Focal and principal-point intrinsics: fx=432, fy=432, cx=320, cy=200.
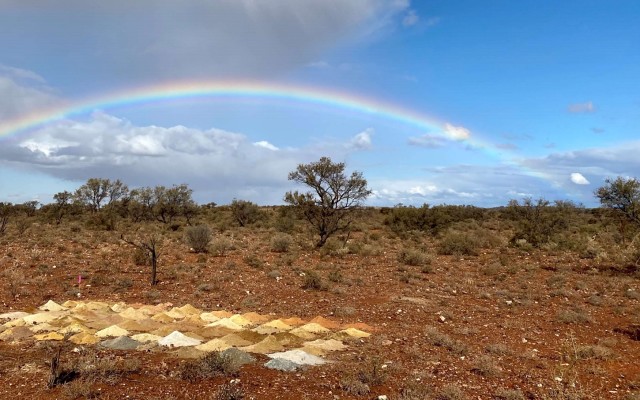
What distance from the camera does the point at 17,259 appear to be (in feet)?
71.4

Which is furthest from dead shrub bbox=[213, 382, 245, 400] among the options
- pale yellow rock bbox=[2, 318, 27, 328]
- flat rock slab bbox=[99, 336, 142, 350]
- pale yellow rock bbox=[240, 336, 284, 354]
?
pale yellow rock bbox=[2, 318, 27, 328]

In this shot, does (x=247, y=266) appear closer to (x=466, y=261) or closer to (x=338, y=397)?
(x=466, y=261)

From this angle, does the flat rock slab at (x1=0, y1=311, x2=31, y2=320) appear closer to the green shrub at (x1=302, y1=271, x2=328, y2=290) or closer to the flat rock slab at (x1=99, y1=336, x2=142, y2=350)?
the flat rock slab at (x1=99, y1=336, x2=142, y2=350)

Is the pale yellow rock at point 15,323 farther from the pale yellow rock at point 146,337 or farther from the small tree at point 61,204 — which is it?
the small tree at point 61,204

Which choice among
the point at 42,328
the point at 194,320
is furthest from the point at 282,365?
the point at 42,328

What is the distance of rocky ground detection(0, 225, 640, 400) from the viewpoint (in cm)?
821

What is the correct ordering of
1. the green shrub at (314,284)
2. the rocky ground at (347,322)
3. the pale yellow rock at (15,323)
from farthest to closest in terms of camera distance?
the green shrub at (314,284) < the pale yellow rock at (15,323) < the rocky ground at (347,322)

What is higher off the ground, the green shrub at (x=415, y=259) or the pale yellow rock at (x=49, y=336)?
the green shrub at (x=415, y=259)

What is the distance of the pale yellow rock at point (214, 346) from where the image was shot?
988 centimetres

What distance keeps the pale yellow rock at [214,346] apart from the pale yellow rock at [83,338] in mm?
2656

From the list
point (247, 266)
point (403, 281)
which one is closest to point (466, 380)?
point (403, 281)

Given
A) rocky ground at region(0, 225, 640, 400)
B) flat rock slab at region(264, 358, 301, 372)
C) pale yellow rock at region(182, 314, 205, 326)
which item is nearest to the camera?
rocky ground at region(0, 225, 640, 400)

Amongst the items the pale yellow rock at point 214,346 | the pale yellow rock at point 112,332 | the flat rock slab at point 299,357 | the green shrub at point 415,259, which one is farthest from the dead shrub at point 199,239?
the flat rock slab at point 299,357

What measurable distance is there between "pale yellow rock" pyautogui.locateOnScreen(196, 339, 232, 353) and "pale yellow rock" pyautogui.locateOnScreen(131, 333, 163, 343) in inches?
52.2
